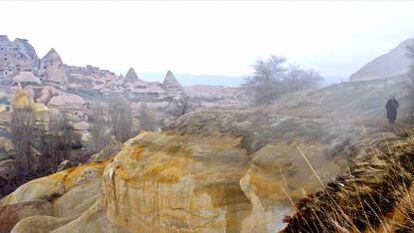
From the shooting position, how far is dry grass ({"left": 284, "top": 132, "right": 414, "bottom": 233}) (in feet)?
10.9

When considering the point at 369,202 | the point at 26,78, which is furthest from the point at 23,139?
the point at 26,78

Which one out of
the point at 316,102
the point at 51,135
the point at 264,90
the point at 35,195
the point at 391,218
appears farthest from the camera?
the point at 51,135

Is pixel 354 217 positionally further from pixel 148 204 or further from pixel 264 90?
pixel 264 90

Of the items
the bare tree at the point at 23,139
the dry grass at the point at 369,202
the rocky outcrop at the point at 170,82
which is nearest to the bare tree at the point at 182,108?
the bare tree at the point at 23,139

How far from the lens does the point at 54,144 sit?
5400 cm

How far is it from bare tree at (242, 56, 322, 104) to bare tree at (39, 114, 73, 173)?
22.6 metres

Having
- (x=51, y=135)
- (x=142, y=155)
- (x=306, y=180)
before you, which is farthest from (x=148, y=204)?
(x=51, y=135)

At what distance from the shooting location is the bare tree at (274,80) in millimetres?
38031

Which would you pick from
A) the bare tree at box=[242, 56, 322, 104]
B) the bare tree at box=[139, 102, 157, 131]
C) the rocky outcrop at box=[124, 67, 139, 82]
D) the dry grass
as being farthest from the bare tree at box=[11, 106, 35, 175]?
the rocky outcrop at box=[124, 67, 139, 82]

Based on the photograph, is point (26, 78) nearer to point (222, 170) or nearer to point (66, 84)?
point (66, 84)

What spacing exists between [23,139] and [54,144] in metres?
3.54

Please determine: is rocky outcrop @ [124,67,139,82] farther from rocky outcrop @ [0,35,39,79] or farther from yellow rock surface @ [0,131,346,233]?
yellow rock surface @ [0,131,346,233]

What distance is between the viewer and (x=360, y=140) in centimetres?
1109

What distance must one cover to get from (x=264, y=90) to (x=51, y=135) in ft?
98.7
